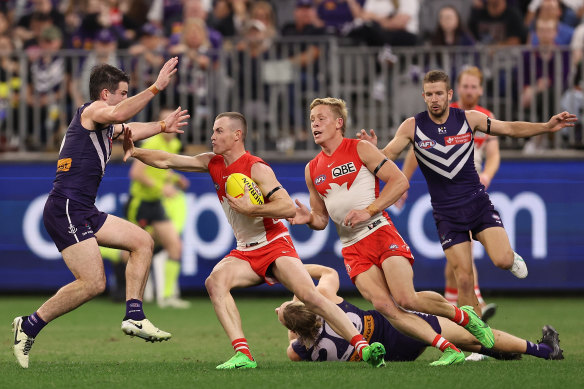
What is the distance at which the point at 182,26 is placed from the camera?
17328 millimetres

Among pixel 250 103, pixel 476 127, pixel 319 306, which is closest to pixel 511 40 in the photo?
pixel 250 103

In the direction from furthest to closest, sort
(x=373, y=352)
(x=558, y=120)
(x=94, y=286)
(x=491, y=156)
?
(x=491, y=156), (x=558, y=120), (x=94, y=286), (x=373, y=352)

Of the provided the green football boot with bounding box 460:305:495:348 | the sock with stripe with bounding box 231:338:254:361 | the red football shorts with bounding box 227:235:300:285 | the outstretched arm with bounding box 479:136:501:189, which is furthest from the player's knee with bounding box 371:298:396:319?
the outstretched arm with bounding box 479:136:501:189

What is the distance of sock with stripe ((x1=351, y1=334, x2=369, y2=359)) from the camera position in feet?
27.9

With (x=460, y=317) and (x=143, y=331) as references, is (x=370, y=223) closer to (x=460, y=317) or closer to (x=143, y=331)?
(x=460, y=317)

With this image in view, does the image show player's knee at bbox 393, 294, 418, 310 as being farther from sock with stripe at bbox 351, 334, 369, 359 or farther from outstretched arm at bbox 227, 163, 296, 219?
outstretched arm at bbox 227, 163, 296, 219

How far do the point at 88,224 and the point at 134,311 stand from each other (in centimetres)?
86

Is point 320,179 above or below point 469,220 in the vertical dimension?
above

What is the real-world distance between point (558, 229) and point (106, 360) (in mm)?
8013

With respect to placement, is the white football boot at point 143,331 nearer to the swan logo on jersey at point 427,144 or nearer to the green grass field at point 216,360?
the green grass field at point 216,360

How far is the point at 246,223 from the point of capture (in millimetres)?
9047

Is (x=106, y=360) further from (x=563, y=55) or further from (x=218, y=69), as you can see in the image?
(x=563, y=55)

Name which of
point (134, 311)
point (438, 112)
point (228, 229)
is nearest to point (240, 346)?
point (134, 311)

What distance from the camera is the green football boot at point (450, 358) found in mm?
8781
